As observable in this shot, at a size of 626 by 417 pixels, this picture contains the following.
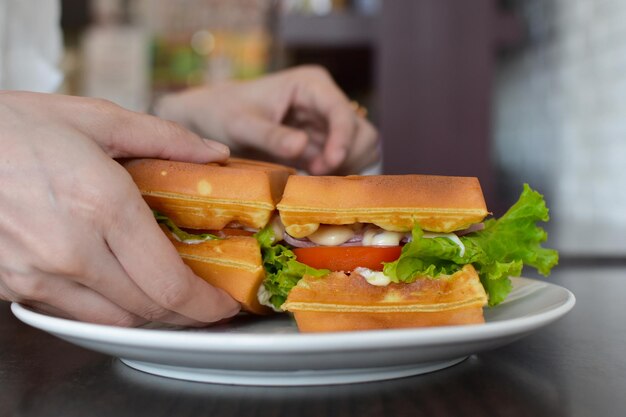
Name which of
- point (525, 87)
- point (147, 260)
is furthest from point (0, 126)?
point (525, 87)

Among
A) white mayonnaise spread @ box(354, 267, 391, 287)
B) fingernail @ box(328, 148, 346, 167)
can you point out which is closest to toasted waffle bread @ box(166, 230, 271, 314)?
white mayonnaise spread @ box(354, 267, 391, 287)

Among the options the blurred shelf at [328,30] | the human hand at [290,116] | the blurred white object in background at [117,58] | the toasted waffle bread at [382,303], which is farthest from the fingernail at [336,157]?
the blurred white object in background at [117,58]

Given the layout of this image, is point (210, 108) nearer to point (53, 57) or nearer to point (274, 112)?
point (274, 112)

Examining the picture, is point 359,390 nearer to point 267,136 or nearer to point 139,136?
point 139,136

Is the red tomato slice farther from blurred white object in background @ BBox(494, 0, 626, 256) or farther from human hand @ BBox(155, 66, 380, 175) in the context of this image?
blurred white object in background @ BBox(494, 0, 626, 256)

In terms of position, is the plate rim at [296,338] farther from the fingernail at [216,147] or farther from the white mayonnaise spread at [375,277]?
the fingernail at [216,147]

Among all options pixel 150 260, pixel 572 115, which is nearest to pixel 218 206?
pixel 150 260

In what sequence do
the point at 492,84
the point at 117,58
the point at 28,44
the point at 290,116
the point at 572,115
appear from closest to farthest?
the point at 290,116 < the point at 28,44 < the point at 492,84 < the point at 572,115 < the point at 117,58
